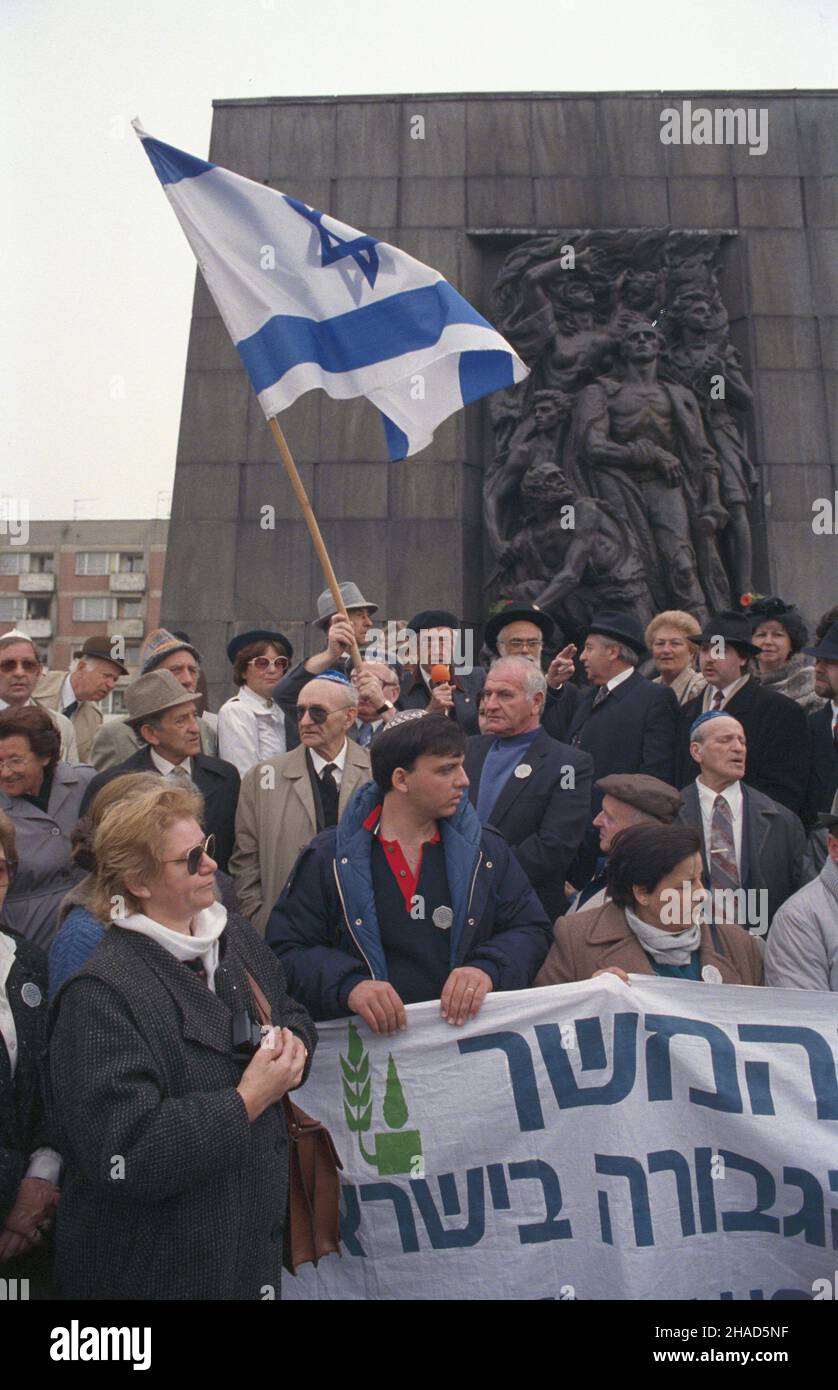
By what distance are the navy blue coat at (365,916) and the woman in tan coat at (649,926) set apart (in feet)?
0.42

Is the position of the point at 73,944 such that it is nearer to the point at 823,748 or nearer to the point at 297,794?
the point at 297,794

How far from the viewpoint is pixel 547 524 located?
12812 mm

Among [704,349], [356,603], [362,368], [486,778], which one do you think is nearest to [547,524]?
[704,349]

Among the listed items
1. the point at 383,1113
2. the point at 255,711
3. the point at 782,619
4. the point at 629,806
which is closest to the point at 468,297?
the point at 782,619

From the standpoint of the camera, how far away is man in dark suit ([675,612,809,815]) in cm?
766

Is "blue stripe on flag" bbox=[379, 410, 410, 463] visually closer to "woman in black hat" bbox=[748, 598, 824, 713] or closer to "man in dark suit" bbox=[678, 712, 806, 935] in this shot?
"man in dark suit" bbox=[678, 712, 806, 935]

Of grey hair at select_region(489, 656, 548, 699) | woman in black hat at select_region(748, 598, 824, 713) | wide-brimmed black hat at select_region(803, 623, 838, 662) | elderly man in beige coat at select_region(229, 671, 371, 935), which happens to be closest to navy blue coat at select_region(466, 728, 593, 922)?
grey hair at select_region(489, 656, 548, 699)

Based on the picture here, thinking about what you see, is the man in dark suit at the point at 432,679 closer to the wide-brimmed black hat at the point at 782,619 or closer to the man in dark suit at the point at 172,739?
the man in dark suit at the point at 172,739

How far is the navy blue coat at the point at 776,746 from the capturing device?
7.66m

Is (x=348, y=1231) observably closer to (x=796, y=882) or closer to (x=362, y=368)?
(x=796, y=882)

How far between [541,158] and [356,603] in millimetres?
6839

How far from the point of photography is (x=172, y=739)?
22.4ft

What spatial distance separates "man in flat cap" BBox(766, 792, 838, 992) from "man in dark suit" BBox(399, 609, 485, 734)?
10.3 ft

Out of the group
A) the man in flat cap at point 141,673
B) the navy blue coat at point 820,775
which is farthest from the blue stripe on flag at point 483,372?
the navy blue coat at point 820,775
